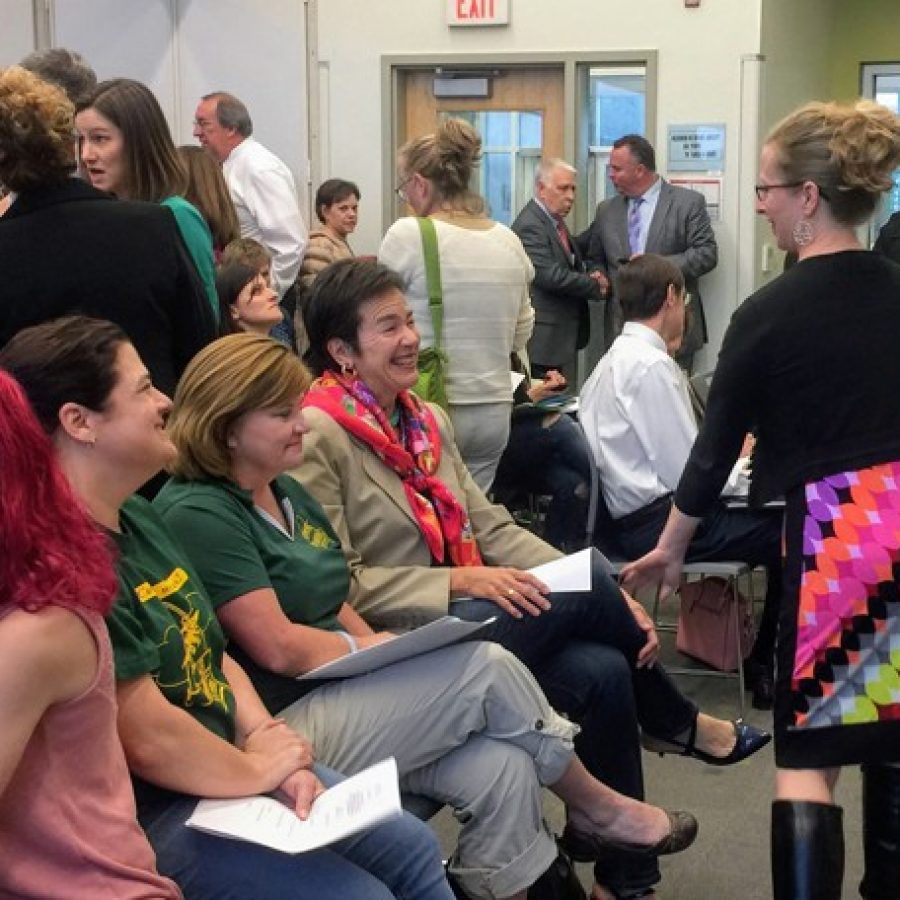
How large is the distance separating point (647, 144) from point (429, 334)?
3.24 m

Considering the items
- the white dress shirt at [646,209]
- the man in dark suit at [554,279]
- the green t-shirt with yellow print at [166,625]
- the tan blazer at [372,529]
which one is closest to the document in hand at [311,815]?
the green t-shirt with yellow print at [166,625]

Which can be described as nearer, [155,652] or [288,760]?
[155,652]

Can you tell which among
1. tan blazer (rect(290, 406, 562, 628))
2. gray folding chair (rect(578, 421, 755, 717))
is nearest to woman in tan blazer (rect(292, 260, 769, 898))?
tan blazer (rect(290, 406, 562, 628))

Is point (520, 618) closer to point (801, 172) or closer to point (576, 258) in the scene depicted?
point (801, 172)

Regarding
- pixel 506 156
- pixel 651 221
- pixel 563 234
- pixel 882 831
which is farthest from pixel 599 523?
pixel 506 156

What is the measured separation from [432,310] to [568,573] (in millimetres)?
1597

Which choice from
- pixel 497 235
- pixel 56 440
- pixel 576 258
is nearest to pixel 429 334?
pixel 497 235

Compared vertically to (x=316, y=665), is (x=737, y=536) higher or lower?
lower

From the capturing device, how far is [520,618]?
281 cm

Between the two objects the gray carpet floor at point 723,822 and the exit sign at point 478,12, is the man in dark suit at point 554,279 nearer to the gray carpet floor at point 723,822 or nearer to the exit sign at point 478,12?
the exit sign at point 478,12

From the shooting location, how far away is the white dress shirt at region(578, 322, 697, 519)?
13.6 ft

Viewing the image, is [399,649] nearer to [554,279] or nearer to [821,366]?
[821,366]

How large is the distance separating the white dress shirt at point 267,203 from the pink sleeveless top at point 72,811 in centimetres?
381

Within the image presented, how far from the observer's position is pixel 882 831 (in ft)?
8.68
